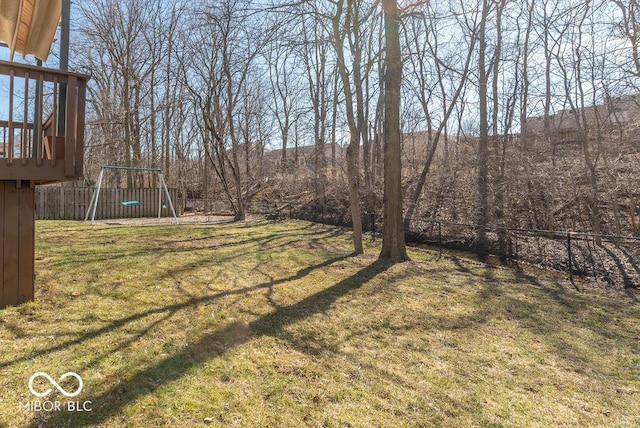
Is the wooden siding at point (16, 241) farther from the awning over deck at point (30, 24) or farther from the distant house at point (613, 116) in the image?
the distant house at point (613, 116)

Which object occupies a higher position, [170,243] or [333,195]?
[333,195]

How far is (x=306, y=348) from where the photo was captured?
3.11m

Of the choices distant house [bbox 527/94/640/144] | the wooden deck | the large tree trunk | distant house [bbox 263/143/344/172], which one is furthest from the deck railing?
distant house [bbox 263/143/344/172]

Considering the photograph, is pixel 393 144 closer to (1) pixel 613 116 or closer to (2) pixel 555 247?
(2) pixel 555 247

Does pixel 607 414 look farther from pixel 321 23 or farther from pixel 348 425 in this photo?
pixel 321 23

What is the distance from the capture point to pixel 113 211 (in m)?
14.4

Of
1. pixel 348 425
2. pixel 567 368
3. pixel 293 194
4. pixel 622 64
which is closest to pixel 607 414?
pixel 567 368

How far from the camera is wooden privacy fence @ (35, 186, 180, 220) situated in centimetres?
1278

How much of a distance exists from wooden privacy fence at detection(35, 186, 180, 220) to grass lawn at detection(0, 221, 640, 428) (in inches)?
361

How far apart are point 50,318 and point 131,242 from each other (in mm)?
4418

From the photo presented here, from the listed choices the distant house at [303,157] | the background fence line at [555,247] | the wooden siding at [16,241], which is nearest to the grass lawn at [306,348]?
the wooden siding at [16,241]

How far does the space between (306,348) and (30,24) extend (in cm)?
574

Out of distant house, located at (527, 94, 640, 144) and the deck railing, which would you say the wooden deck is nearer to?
the deck railing

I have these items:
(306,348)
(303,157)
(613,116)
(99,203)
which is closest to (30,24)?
(306,348)
